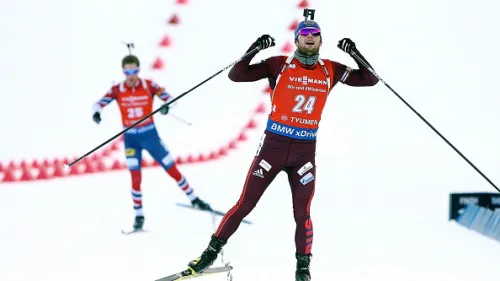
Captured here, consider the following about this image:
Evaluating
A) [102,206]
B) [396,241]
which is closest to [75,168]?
[102,206]

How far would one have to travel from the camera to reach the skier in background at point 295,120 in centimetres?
450

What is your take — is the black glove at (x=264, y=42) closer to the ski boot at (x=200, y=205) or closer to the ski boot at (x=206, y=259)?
the ski boot at (x=206, y=259)

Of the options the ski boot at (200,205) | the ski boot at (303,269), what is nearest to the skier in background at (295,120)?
the ski boot at (303,269)

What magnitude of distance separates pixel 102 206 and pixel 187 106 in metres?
5.64

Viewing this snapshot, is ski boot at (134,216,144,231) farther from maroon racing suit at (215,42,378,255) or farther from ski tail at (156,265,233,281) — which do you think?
maroon racing suit at (215,42,378,255)

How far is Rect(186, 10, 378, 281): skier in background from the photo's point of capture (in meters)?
4.50

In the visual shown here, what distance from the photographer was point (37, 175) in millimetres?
9719

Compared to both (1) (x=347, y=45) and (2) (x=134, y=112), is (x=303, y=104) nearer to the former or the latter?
(1) (x=347, y=45)

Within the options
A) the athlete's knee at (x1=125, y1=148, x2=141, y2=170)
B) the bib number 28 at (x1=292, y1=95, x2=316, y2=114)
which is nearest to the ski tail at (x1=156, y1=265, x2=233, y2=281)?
the bib number 28 at (x1=292, y1=95, x2=316, y2=114)

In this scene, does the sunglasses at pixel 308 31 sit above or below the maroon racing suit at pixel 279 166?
above

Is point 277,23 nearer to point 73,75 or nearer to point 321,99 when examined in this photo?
point 73,75

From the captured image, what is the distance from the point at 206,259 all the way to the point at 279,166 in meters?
0.82

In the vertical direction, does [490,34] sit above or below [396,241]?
above

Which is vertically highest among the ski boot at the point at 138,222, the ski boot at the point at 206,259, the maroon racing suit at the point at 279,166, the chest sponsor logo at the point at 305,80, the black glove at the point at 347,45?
the black glove at the point at 347,45
